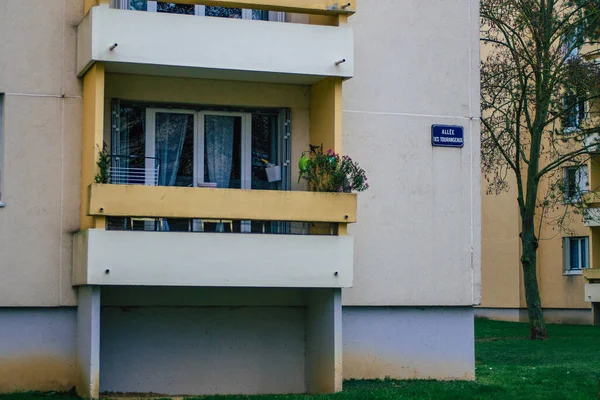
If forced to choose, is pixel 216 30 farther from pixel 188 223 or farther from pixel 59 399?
pixel 59 399

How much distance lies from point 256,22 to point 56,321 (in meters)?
5.64

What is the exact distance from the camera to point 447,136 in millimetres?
18703

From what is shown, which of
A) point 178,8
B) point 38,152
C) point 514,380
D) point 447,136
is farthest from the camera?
point 514,380

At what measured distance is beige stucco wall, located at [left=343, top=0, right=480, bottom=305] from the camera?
718 inches

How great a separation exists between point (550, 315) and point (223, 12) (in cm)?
2991

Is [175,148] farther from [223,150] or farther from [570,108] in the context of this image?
[570,108]

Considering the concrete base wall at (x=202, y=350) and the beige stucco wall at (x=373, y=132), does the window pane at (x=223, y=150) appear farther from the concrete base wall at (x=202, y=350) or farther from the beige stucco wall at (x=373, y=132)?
the concrete base wall at (x=202, y=350)

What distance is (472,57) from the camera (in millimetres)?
19094

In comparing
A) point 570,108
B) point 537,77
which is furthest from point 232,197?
point 570,108

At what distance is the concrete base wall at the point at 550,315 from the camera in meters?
43.1

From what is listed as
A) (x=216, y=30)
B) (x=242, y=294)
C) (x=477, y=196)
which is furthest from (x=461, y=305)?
(x=216, y=30)

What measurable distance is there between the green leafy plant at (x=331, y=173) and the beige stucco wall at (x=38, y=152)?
3.68 meters

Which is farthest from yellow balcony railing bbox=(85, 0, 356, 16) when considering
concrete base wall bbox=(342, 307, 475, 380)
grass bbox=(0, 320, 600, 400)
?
grass bbox=(0, 320, 600, 400)

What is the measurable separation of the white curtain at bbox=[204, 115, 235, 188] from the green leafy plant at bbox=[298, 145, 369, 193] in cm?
139
